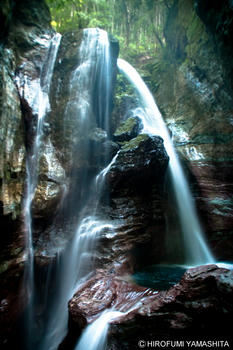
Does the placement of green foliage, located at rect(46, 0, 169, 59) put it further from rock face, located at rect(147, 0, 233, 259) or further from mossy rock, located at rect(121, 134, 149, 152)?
mossy rock, located at rect(121, 134, 149, 152)

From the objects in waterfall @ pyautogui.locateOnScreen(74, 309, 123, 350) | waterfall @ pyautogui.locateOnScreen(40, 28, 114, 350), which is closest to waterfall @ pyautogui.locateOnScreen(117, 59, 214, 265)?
waterfall @ pyautogui.locateOnScreen(40, 28, 114, 350)

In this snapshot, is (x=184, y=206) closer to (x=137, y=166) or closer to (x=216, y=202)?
(x=216, y=202)

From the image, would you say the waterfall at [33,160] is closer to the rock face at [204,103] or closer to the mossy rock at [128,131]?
the mossy rock at [128,131]

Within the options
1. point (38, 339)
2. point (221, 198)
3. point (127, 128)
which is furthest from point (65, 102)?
point (38, 339)

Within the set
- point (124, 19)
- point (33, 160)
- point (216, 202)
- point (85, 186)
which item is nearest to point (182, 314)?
point (216, 202)

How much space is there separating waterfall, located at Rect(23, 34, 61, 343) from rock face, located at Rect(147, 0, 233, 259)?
6392 mm

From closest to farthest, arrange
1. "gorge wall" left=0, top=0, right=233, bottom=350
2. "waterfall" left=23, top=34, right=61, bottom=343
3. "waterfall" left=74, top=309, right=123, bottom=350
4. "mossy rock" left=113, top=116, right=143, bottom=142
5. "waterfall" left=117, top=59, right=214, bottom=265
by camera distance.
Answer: "waterfall" left=74, top=309, right=123, bottom=350 → "gorge wall" left=0, top=0, right=233, bottom=350 → "waterfall" left=23, top=34, right=61, bottom=343 → "waterfall" left=117, top=59, right=214, bottom=265 → "mossy rock" left=113, top=116, right=143, bottom=142

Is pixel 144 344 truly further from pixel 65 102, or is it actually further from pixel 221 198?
pixel 65 102

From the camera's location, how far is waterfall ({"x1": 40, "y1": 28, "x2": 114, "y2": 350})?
564 cm

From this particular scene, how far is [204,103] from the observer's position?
981 centimetres

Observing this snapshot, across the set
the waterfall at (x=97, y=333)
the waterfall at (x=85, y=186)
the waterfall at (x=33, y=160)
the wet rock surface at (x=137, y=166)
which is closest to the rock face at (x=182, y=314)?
the waterfall at (x=97, y=333)

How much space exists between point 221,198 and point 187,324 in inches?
246

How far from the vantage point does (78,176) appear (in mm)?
8383

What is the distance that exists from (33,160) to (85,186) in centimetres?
235
